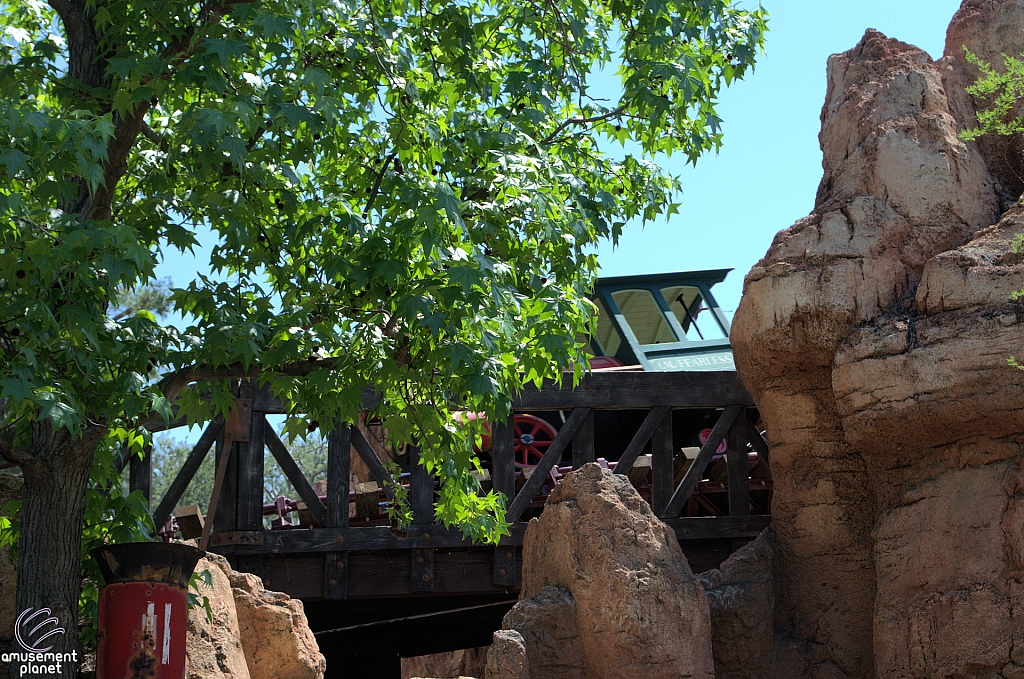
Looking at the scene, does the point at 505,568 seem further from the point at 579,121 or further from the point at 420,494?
the point at 579,121

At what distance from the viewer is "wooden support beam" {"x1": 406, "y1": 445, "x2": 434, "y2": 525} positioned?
10.7 meters

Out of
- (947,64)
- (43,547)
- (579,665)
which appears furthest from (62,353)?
(947,64)

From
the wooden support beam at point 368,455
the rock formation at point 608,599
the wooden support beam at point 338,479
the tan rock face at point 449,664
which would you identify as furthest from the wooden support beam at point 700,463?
the tan rock face at point 449,664

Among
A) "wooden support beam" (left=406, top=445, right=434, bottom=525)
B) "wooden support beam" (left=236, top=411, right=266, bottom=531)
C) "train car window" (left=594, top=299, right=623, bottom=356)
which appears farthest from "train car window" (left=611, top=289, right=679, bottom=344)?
"wooden support beam" (left=236, top=411, right=266, bottom=531)

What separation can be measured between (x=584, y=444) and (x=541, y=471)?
57cm

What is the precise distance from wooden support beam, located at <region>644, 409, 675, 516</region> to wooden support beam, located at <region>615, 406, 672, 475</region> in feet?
0.07

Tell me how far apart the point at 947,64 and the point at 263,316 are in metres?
6.52

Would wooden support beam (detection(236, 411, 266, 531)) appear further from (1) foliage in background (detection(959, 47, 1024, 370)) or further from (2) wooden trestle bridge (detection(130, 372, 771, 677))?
(1) foliage in background (detection(959, 47, 1024, 370))

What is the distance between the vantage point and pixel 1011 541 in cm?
781

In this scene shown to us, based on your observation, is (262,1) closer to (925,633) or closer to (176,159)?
(176,159)

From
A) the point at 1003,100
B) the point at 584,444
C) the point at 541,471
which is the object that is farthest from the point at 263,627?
the point at 1003,100

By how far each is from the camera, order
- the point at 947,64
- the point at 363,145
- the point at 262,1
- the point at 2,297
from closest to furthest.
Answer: the point at 2,297 < the point at 262,1 < the point at 363,145 < the point at 947,64

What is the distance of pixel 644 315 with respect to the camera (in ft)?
52.5

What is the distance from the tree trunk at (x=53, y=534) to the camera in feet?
19.5
